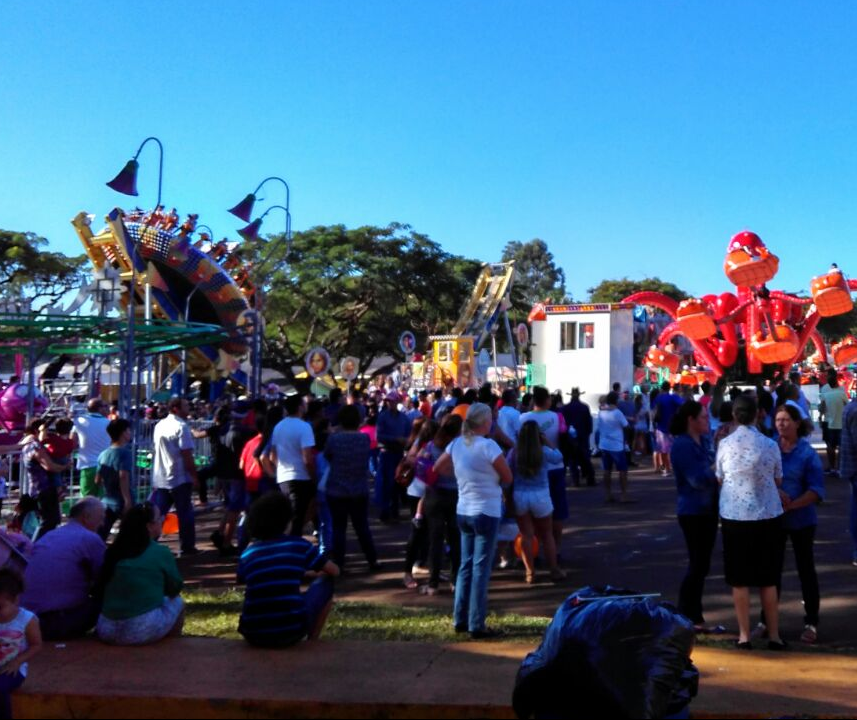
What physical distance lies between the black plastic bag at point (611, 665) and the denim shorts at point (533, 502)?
3640 mm

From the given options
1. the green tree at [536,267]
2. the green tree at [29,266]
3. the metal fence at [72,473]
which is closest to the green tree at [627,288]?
the green tree at [536,267]

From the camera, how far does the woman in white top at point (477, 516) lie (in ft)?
20.0

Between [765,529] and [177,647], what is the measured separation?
3.69 m

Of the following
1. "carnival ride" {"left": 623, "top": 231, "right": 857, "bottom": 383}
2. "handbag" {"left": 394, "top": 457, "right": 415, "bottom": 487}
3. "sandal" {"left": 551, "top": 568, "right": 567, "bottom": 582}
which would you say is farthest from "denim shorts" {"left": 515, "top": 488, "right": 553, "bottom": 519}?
"carnival ride" {"left": 623, "top": 231, "right": 857, "bottom": 383}

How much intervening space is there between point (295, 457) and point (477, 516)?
3100mm

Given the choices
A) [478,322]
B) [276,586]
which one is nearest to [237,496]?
[276,586]

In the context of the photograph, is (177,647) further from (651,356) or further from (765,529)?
(651,356)

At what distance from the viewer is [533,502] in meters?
7.93

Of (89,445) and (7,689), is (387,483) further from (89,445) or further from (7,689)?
(7,689)

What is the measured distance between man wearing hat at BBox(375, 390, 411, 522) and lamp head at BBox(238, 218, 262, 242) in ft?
15.3

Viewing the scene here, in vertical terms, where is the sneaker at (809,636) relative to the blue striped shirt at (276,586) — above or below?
below

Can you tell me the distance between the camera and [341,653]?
5609 millimetres

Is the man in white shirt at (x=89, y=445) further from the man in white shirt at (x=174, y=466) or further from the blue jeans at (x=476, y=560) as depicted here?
the blue jeans at (x=476, y=560)

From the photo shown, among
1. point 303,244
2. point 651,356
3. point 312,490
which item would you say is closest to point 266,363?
point 303,244
